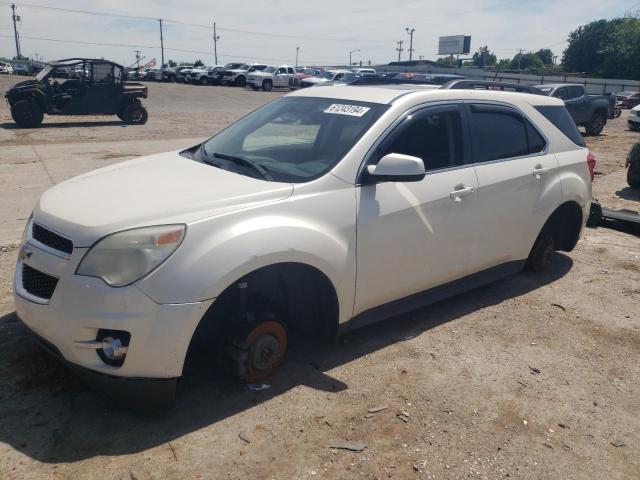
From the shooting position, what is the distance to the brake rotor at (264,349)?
10.6 ft

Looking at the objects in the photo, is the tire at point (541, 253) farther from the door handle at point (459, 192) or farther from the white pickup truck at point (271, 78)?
the white pickup truck at point (271, 78)

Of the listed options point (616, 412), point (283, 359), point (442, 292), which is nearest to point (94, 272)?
point (283, 359)

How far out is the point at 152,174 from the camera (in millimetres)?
3561

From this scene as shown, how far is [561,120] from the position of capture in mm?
5160

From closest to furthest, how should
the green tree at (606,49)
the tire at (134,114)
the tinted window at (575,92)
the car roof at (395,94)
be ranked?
the car roof at (395,94), the tire at (134,114), the tinted window at (575,92), the green tree at (606,49)

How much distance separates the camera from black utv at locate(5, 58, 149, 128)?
620 inches

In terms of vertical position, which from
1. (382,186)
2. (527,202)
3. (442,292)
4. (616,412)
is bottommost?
(616,412)

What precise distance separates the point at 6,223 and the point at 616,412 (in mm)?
6235

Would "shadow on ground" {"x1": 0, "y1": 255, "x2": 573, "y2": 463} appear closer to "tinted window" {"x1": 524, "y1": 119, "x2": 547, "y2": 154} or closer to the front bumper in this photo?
the front bumper

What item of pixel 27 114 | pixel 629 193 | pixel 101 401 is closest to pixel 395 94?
pixel 101 401

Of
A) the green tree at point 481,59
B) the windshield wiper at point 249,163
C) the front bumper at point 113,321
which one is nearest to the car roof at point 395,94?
the windshield wiper at point 249,163

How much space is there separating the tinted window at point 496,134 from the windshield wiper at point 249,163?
1.70m

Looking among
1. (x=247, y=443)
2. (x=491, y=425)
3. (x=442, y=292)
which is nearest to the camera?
(x=247, y=443)

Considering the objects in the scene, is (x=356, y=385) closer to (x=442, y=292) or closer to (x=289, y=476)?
(x=289, y=476)
